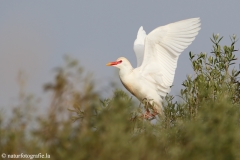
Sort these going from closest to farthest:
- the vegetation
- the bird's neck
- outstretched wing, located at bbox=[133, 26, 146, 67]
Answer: the vegetation
the bird's neck
outstretched wing, located at bbox=[133, 26, 146, 67]

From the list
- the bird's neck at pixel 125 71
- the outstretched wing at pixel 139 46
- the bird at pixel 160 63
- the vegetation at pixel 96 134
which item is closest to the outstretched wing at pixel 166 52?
the bird at pixel 160 63

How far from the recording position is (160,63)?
11516 mm

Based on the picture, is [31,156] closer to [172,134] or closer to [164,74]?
[172,134]

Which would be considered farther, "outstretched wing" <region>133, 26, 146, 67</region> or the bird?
"outstretched wing" <region>133, 26, 146, 67</region>

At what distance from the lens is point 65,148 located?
514 centimetres

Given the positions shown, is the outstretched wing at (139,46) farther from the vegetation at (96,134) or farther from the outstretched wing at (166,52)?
the vegetation at (96,134)

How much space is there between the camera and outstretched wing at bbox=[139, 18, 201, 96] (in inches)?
449

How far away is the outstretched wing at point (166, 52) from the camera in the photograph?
1141 cm

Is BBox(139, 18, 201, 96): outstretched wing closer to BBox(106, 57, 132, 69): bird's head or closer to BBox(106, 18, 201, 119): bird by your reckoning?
BBox(106, 18, 201, 119): bird

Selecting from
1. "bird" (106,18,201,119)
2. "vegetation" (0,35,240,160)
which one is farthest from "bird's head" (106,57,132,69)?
"vegetation" (0,35,240,160)

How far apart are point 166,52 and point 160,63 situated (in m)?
0.23

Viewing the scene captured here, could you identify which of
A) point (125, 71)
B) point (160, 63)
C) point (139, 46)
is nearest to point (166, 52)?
point (160, 63)

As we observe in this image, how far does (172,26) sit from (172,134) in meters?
4.99

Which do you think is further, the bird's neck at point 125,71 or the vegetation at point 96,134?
the bird's neck at point 125,71
